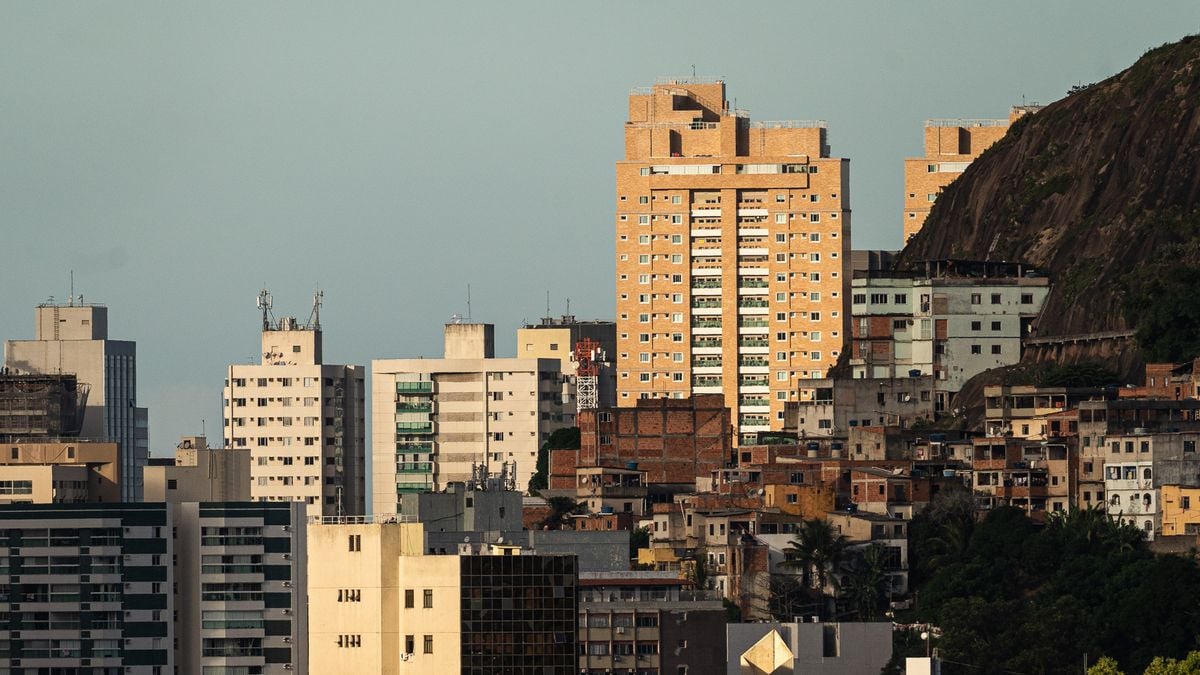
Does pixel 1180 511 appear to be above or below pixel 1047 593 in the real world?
above

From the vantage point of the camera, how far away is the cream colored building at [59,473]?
169 meters

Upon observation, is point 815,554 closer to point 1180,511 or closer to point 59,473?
point 1180,511

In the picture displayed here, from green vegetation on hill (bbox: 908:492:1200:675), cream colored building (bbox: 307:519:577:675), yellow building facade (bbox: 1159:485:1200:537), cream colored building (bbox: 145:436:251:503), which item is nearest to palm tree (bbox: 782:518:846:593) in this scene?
green vegetation on hill (bbox: 908:492:1200:675)

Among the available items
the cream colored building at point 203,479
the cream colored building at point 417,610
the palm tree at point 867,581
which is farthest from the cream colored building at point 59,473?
the cream colored building at point 417,610

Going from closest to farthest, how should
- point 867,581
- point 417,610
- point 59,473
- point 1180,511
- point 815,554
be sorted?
point 417,610 → point 867,581 → point 1180,511 → point 815,554 → point 59,473

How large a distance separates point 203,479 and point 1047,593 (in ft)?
134

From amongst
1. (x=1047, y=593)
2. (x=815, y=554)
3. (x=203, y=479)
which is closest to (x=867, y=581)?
(x=815, y=554)

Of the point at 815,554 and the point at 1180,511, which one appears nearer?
the point at 1180,511

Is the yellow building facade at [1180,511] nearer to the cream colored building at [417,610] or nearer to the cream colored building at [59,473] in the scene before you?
the cream colored building at [59,473]

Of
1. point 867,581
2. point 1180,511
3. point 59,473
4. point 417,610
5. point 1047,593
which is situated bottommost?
point 1047,593

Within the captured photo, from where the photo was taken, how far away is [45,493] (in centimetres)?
16812

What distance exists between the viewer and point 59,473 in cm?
17125

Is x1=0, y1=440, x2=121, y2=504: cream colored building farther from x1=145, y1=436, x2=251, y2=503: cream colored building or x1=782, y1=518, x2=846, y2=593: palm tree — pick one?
x1=782, y1=518, x2=846, y2=593: palm tree

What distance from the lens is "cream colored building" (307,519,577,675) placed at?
4545 inches
